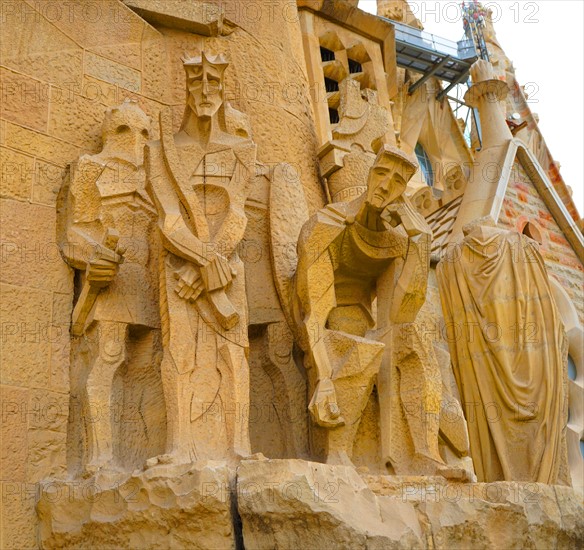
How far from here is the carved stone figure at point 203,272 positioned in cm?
539

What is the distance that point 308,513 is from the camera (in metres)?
4.72

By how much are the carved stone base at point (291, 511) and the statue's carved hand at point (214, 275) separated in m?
1.08

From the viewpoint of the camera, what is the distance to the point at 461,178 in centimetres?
1137

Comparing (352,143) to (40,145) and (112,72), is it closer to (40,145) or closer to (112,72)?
(112,72)

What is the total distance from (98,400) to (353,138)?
3.10 metres

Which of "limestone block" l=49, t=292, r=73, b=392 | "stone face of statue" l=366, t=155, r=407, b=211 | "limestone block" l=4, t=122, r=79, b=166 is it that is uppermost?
"limestone block" l=4, t=122, r=79, b=166

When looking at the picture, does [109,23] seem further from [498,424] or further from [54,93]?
[498,424]

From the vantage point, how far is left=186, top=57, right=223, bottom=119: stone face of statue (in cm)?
611

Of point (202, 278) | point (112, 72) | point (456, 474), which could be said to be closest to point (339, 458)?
point (456, 474)

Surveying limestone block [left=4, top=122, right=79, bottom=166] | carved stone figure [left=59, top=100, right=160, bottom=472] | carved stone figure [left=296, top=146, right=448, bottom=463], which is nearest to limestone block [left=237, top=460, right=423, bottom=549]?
carved stone figure [left=296, top=146, right=448, bottom=463]

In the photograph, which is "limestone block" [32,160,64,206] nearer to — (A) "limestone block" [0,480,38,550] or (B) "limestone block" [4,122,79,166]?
(B) "limestone block" [4,122,79,166]

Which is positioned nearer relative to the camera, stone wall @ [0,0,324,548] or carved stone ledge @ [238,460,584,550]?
carved stone ledge @ [238,460,584,550]

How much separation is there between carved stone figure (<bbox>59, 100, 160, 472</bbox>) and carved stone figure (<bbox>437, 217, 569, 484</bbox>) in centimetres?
238

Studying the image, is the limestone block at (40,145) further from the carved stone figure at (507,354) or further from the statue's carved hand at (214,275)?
the carved stone figure at (507,354)
